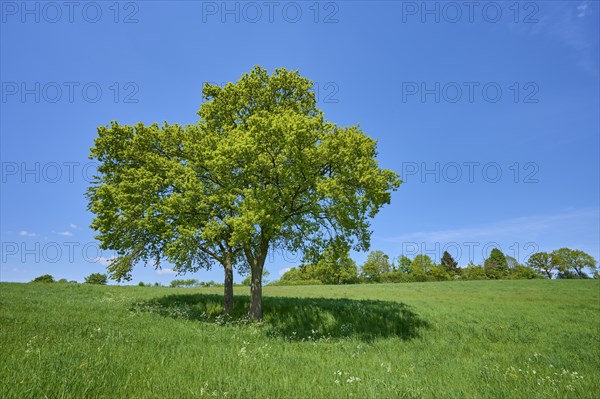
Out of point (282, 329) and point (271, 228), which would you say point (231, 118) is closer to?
point (271, 228)

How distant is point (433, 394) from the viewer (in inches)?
266

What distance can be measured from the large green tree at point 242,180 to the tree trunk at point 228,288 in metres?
0.24

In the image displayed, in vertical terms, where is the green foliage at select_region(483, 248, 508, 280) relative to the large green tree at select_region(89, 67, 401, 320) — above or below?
below

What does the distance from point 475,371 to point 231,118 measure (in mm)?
19181

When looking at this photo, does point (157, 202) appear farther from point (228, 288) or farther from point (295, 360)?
point (295, 360)

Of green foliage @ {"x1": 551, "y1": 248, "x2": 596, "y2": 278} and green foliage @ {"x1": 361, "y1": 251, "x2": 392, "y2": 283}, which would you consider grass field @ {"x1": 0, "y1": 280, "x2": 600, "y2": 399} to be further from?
green foliage @ {"x1": 551, "y1": 248, "x2": 596, "y2": 278}

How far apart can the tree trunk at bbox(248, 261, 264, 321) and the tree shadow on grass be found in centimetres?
59

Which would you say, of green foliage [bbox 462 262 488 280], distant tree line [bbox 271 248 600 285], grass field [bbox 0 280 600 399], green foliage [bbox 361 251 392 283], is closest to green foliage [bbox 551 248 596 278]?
distant tree line [bbox 271 248 600 285]

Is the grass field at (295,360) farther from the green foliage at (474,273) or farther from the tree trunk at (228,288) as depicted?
the green foliage at (474,273)

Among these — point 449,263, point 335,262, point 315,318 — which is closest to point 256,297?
point 315,318

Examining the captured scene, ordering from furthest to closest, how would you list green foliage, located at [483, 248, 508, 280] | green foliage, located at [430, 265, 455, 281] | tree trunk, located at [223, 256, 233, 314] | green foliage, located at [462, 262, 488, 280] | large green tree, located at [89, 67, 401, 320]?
green foliage, located at [483, 248, 508, 280]
green foliage, located at [462, 262, 488, 280]
green foliage, located at [430, 265, 455, 281]
tree trunk, located at [223, 256, 233, 314]
large green tree, located at [89, 67, 401, 320]

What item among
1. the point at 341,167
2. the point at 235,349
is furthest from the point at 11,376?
the point at 341,167

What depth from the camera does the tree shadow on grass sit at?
16828 mm

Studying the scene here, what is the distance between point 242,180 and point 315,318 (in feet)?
31.5
